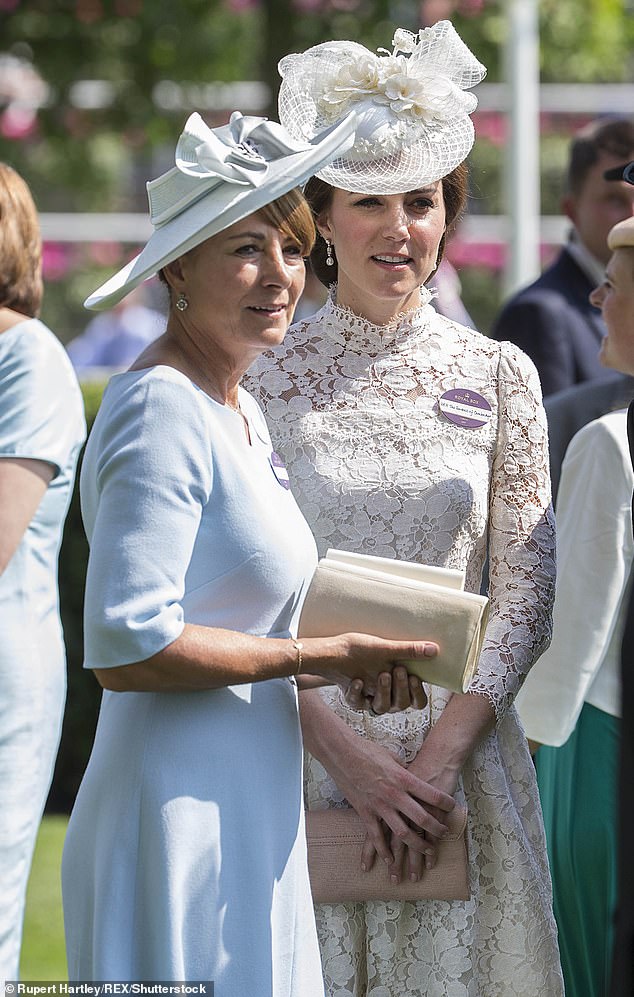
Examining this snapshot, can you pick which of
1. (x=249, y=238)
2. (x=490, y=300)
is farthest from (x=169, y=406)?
(x=490, y=300)

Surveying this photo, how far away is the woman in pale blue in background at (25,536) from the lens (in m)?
3.62

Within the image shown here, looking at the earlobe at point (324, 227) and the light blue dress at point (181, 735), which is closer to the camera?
the light blue dress at point (181, 735)

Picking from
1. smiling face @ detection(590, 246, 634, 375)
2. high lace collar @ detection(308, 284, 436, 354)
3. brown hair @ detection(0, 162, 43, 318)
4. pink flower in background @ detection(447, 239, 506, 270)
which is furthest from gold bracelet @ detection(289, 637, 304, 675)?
pink flower in background @ detection(447, 239, 506, 270)

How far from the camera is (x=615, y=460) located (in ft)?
12.9

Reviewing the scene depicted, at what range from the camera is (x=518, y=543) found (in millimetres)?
3299

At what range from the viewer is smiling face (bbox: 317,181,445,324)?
11.0 ft

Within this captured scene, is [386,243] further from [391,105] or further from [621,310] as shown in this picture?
[621,310]

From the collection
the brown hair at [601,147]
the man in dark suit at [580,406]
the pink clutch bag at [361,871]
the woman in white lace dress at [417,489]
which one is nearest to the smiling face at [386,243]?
the woman in white lace dress at [417,489]

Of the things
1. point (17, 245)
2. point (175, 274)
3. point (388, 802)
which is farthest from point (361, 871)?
point (17, 245)

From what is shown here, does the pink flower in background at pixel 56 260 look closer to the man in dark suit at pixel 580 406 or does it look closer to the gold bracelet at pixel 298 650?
the man in dark suit at pixel 580 406

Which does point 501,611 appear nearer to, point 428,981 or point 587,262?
point 428,981

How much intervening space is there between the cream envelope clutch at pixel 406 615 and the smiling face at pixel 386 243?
2.74ft

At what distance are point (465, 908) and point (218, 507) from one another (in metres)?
1.11

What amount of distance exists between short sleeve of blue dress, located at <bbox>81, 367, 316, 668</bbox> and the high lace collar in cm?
71
